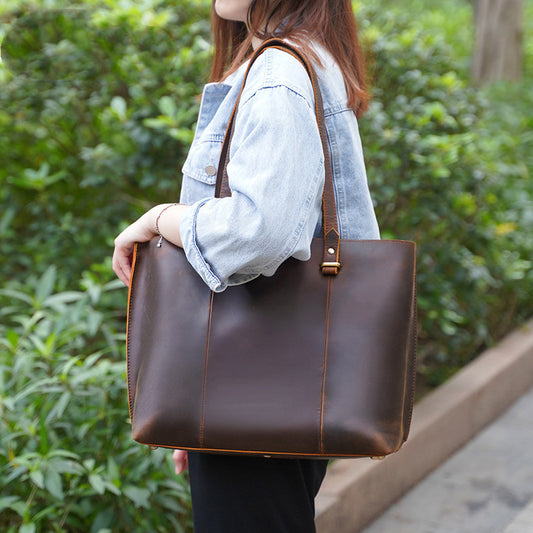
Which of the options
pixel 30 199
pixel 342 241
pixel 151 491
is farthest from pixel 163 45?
pixel 342 241

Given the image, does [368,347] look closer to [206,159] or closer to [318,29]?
[206,159]

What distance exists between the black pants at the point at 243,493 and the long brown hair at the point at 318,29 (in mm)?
720

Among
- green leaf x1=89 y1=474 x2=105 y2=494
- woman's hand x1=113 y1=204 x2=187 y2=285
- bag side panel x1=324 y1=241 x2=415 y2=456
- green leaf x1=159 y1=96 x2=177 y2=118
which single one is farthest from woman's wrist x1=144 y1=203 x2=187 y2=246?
green leaf x1=159 y1=96 x2=177 y2=118

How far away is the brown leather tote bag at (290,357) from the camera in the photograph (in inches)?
50.3

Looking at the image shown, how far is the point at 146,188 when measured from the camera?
134 inches

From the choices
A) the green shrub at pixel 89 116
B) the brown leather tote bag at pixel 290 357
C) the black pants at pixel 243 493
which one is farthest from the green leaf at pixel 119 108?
the black pants at pixel 243 493

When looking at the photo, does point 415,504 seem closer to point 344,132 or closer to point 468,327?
point 468,327

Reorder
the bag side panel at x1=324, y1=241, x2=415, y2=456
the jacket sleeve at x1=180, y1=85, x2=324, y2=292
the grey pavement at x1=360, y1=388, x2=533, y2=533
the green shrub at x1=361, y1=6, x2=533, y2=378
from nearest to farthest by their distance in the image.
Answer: the jacket sleeve at x1=180, y1=85, x2=324, y2=292 < the bag side panel at x1=324, y1=241, x2=415, y2=456 < the grey pavement at x1=360, y1=388, x2=533, y2=533 < the green shrub at x1=361, y1=6, x2=533, y2=378

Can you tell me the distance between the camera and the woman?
3.86 ft

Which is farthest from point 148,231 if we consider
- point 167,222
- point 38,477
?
point 38,477

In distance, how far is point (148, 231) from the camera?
4.52ft

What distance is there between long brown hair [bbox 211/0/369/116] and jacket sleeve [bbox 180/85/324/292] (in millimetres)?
196

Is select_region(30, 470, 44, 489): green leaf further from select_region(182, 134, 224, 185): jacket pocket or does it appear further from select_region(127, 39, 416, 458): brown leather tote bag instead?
select_region(182, 134, 224, 185): jacket pocket

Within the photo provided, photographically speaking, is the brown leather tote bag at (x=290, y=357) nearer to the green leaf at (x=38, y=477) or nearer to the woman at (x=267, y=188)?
the woman at (x=267, y=188)
